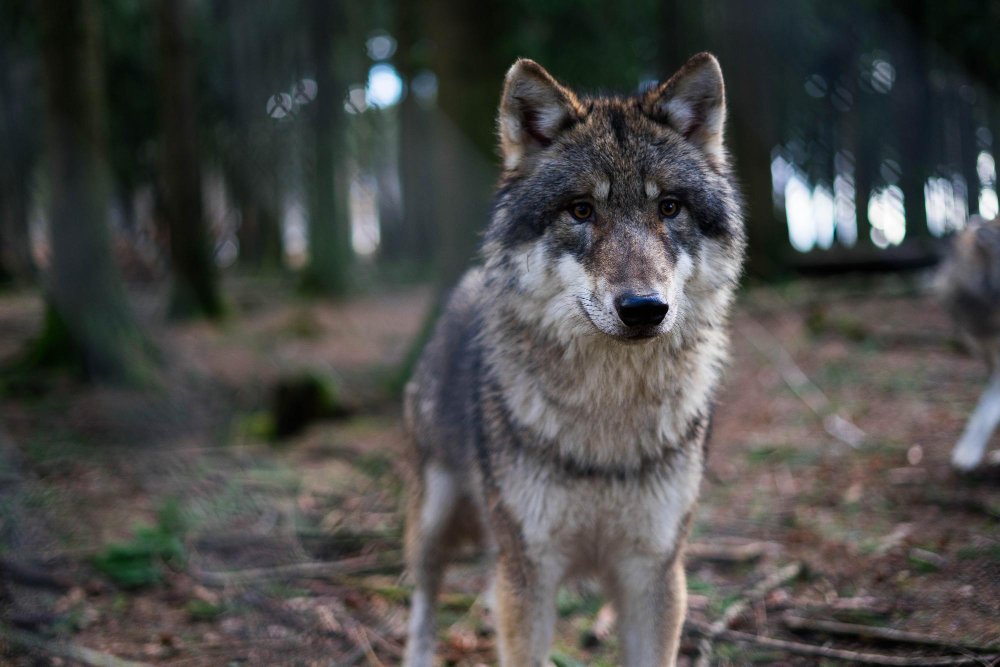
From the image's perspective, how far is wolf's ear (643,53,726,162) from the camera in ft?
9.07

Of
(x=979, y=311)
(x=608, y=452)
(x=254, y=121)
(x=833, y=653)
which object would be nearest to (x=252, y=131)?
(x=254, y=121)

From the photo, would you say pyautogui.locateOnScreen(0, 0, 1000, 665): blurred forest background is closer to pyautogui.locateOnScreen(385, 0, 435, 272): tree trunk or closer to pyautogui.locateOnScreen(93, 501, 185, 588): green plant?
pyautogui.locateOnScreen(93, 501, 185, 588): green plant

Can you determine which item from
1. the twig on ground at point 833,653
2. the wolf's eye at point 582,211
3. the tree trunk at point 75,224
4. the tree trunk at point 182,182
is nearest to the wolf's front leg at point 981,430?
the twig on ground at point 833,653

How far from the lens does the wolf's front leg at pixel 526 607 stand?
2.69m

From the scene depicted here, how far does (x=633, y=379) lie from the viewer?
2689mm

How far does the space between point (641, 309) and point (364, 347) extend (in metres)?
9.11

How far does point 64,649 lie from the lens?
3.05 m

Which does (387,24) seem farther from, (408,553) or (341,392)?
(408,553)

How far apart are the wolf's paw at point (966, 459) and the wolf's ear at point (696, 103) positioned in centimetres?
274

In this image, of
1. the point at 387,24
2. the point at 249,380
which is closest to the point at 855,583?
the point at 249,380

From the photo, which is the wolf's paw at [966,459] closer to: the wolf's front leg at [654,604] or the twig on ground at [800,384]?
the twig on ground at [800,384]

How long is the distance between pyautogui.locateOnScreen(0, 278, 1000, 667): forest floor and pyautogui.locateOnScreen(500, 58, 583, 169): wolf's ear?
1421mm

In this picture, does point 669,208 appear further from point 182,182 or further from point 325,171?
point 325,171

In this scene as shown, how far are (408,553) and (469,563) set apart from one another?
102cm
